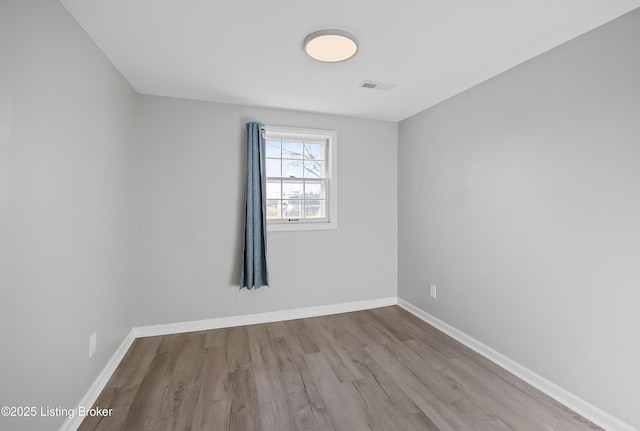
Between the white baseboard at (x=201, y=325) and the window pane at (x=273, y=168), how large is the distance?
1592 mm

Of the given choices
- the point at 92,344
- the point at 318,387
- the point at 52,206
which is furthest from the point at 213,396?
the point at 52,206

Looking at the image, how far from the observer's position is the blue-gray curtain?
118 inches

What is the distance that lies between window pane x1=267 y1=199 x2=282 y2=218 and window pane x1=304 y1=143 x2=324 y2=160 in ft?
2.19

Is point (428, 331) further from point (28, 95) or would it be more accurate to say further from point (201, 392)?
point (28, 95)

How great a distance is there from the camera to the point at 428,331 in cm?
294

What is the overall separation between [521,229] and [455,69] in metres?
1.37

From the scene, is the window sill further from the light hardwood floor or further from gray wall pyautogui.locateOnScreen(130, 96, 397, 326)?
the light hardwood floor

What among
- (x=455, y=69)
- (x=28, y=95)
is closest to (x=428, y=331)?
(x=455, y=69)

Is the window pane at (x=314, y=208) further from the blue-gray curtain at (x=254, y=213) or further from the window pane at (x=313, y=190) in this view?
the blue-gray curtain at (x=254, y=213)

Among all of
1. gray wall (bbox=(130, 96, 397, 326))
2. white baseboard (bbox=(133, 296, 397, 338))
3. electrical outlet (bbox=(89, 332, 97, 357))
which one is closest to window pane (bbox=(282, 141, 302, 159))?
gray wall (bbox=(130, 96, 397, 326))

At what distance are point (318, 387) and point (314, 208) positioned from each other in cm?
197

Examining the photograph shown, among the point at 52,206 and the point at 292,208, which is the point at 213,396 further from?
the point at 292,208

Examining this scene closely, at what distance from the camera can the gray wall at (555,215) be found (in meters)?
1.62

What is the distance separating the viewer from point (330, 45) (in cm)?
188
